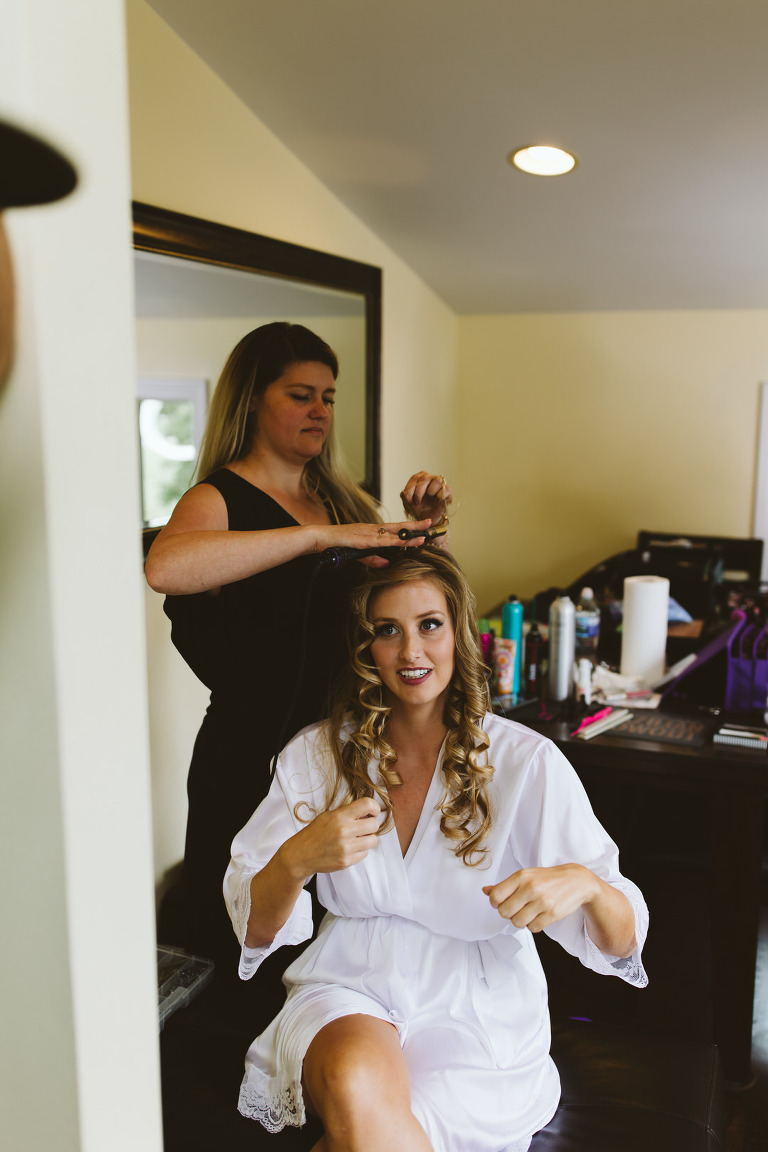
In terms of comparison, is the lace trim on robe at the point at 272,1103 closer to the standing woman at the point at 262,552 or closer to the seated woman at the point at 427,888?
the seated woman at the point at 427,888

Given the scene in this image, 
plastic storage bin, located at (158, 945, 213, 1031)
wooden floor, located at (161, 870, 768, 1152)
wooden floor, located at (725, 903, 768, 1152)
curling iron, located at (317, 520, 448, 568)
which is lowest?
wooden floor, located at (725, 903, 768, 1152)

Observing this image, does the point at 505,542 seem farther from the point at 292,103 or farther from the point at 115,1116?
the point at 115,1116

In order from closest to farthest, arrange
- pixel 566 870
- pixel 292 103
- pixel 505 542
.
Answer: pixel 566 870 < pixel 292 103 < pixel 505 542

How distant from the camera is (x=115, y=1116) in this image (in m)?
0.59

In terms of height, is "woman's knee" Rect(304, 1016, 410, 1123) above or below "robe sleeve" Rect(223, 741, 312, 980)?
below

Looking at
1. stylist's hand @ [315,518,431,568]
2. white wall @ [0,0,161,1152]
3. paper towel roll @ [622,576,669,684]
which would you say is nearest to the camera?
white wall @ [0,0,161,1152]

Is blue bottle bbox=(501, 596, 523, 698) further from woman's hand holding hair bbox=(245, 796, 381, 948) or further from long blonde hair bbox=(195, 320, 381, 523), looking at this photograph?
woman's hand holding hair bbox=(245, 796, 381, 948)

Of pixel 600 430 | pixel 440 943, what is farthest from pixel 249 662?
pixel 600 430

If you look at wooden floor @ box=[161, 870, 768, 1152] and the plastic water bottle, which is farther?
the plastic water bottle

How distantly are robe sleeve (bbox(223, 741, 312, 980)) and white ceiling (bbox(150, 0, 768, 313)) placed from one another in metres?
1.49

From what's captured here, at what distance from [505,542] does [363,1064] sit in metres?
3.43

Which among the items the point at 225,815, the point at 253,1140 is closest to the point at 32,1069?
the point at 253,1140

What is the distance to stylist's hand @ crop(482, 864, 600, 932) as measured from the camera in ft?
3.38

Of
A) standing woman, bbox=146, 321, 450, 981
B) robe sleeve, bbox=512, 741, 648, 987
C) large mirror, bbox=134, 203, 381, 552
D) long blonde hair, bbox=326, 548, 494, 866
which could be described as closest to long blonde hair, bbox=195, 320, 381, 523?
standing woman, bbox=146, 321, 450, 981
